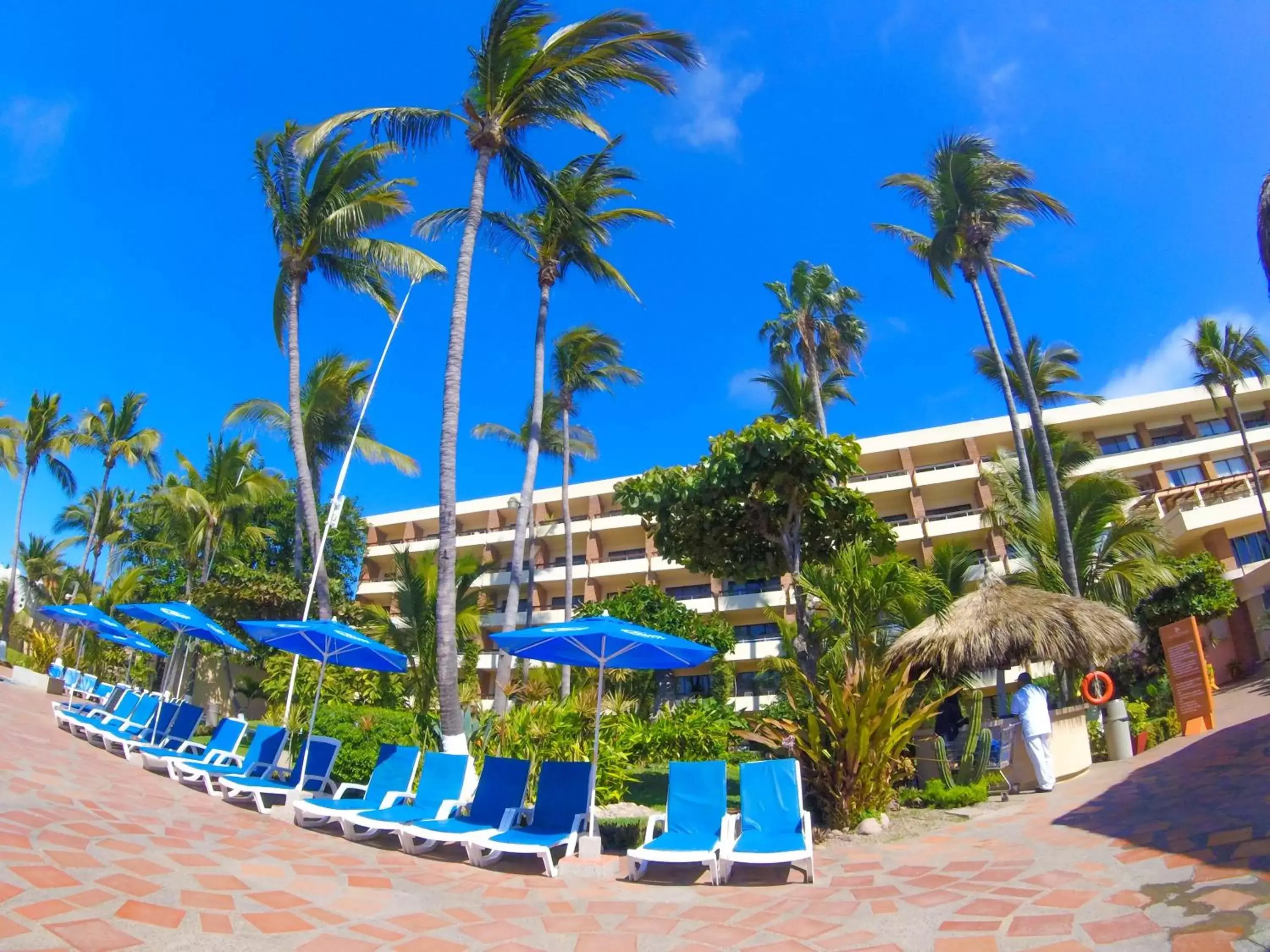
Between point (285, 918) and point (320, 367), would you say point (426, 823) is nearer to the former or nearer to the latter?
point (285, 918)

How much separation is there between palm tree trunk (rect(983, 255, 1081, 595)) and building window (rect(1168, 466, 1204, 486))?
58.5ft

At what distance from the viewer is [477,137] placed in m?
12.0

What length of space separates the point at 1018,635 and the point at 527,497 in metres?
11.4

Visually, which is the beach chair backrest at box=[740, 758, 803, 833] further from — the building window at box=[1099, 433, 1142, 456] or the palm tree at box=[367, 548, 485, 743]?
the building window at box=[1099, 433, 1142, 456]

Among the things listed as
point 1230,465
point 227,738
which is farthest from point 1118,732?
point 1230,465

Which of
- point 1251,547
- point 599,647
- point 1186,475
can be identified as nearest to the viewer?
point 599,647

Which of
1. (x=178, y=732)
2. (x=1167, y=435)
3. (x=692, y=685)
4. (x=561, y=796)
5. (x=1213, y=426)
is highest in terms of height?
(x=1213, y=426)

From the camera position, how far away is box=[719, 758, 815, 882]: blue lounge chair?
18.9 ft

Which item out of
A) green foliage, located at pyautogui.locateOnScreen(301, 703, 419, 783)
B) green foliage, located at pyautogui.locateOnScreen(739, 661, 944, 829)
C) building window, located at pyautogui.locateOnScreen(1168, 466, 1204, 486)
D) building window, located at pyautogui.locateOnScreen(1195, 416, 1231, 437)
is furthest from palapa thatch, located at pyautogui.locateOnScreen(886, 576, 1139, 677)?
building window, located at pyautogui.locateOnScreen(1195, 416, 1231, 437)

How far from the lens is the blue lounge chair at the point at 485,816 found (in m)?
6.57

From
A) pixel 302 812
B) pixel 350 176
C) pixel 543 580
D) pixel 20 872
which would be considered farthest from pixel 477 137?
pixel 543 580

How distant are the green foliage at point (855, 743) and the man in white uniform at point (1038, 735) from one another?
6.87 ft

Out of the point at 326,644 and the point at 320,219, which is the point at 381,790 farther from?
the point at 320,219

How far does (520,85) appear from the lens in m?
11.7
